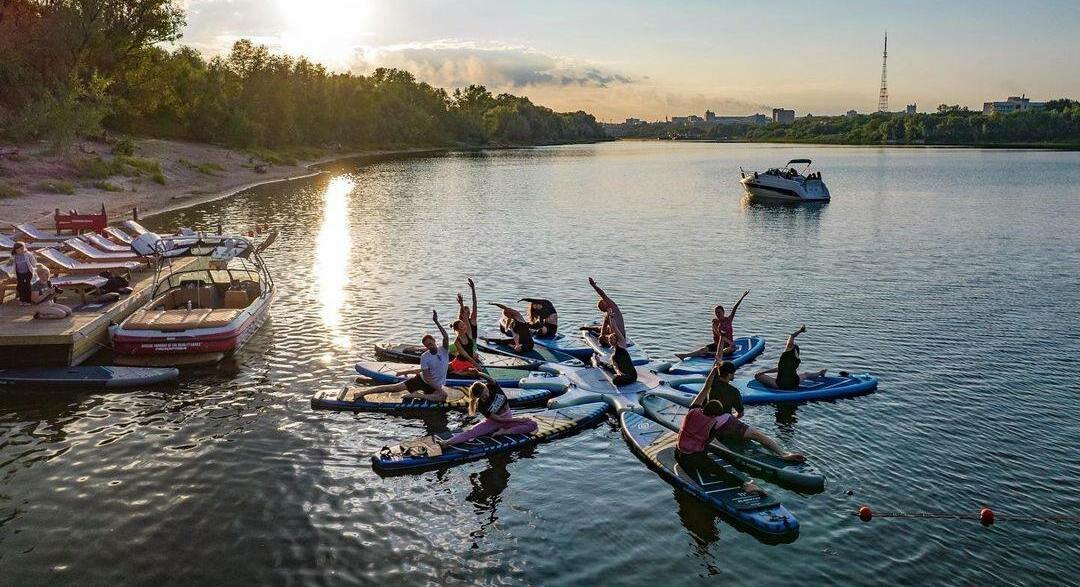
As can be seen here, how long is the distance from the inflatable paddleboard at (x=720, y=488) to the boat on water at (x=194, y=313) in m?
13.7

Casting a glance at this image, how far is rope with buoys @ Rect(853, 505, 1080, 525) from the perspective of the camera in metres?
16.4

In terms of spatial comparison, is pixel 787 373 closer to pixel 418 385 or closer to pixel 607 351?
pixel 607 351

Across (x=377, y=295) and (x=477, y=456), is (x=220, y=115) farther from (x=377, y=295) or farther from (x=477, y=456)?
(x=477, y=456)

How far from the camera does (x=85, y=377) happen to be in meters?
23.2

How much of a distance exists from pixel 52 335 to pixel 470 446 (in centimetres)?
1433

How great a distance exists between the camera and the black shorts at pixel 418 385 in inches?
875

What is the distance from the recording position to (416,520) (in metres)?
16.4

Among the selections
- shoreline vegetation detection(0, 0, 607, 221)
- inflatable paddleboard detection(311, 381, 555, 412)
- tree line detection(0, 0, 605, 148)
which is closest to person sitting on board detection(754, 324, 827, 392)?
inflatable paddleboard detection(311, 381, 555, 412)

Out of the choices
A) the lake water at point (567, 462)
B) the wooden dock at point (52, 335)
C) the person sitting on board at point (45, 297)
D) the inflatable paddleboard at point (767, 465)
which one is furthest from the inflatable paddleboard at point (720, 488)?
the person sitting on board at point (45, 297)

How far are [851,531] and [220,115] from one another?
123947 millimetres

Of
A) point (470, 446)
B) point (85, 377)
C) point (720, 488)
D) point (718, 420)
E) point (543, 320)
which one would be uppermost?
point (543, 320)

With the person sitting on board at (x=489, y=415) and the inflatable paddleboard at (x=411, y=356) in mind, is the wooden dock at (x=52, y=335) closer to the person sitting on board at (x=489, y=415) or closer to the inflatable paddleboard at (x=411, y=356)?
the inflatable paddleboard at (x=411, y=356)

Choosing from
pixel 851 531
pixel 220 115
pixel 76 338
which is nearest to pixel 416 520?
pixel 851 531

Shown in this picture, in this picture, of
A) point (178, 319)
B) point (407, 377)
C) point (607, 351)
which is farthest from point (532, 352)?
point (178, 319)
